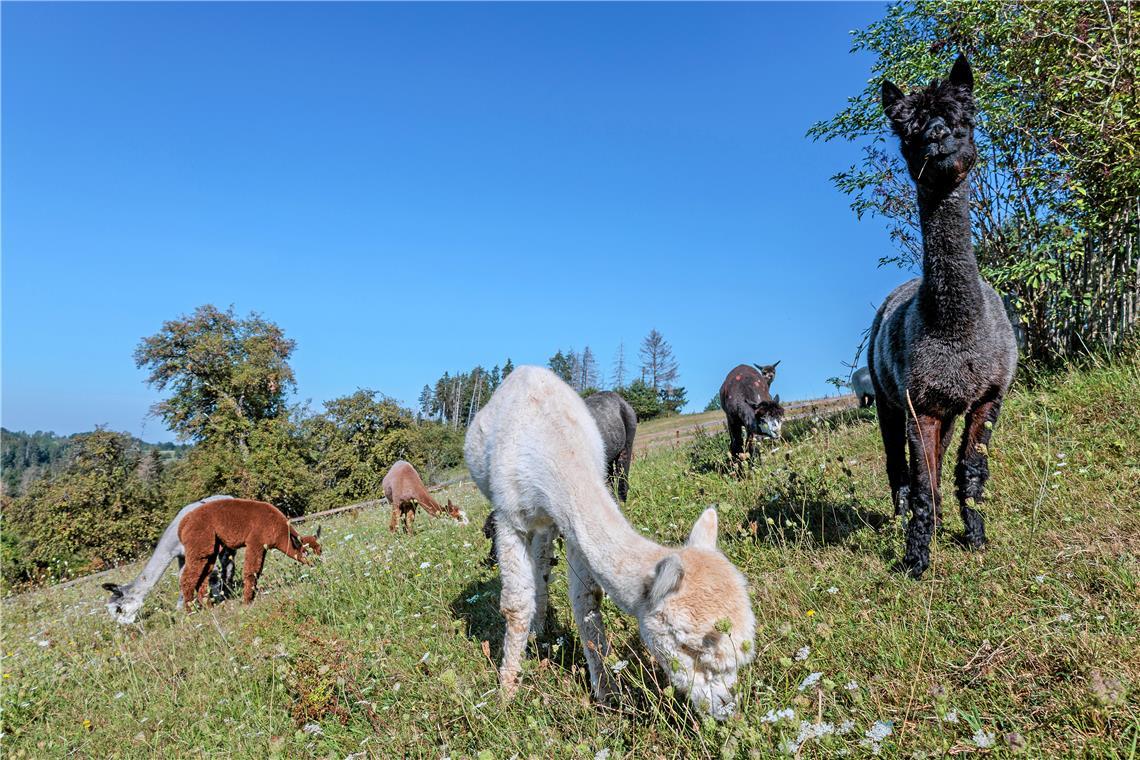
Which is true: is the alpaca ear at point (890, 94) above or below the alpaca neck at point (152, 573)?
above

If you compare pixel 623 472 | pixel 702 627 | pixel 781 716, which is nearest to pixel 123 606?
pixel 623 472

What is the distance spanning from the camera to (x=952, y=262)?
4027 millimetres

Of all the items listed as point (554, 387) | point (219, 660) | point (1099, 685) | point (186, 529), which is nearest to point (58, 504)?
point (186, 529)

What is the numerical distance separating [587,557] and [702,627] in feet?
2.79

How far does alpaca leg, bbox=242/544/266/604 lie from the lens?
8.76 meters

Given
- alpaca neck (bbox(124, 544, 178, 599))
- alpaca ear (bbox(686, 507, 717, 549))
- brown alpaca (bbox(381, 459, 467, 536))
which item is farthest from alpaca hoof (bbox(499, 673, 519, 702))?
brown alpaca (bbox(381, 459, 467, 536))

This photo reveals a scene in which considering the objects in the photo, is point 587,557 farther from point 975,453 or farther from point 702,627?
point 975,453

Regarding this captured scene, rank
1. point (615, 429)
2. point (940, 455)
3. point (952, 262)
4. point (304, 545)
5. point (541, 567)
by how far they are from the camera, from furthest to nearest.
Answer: point (304, 545) → point (615, 429) → point (940, 455) → point (541, 567) → point (952, 262)

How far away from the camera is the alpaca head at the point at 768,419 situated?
9695 millimetres

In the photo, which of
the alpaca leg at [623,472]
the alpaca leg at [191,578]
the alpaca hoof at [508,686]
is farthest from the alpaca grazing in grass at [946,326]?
the alpaca leg at [191,578]

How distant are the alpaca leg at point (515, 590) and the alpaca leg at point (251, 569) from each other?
6737 mm

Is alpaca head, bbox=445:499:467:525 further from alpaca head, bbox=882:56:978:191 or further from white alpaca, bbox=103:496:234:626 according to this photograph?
alpaca head, bbox=882:56:978:191

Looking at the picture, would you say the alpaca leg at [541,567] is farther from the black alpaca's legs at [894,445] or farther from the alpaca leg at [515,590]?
the black alpaca's legs at [894,445]

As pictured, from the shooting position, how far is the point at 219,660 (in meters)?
5.45
